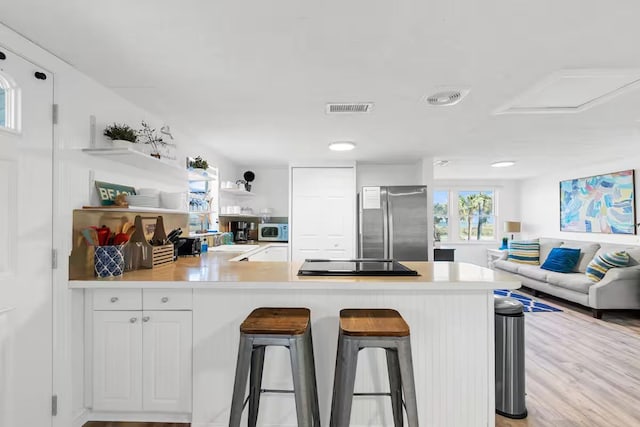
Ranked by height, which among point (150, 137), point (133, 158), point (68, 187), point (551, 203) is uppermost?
point (150, 137)

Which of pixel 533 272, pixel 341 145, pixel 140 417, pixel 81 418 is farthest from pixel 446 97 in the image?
pixel 533 272

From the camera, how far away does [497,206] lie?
25.3 ft

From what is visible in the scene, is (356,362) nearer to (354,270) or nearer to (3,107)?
(354,270)

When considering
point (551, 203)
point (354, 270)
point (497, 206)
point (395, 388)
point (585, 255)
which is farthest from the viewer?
point (497, 206)

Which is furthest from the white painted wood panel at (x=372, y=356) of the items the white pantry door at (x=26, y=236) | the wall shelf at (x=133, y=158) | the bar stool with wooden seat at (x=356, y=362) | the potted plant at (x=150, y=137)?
the potted plant at (x=150, y=137)

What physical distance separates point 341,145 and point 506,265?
417 centimetres

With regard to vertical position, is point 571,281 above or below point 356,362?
below

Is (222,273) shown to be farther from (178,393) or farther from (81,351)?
(81,351)

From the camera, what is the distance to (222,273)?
214 cm

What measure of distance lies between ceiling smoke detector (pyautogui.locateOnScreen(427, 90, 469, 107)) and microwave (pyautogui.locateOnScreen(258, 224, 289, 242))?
10.8 ft

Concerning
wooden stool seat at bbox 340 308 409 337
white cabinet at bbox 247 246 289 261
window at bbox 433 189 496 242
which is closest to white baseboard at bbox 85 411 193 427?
wooden stool seat at bbox 340 308 409 337

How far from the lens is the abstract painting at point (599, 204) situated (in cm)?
503

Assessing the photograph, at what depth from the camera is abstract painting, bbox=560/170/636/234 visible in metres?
5.03

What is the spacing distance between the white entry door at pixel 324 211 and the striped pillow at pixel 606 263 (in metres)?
3.12
